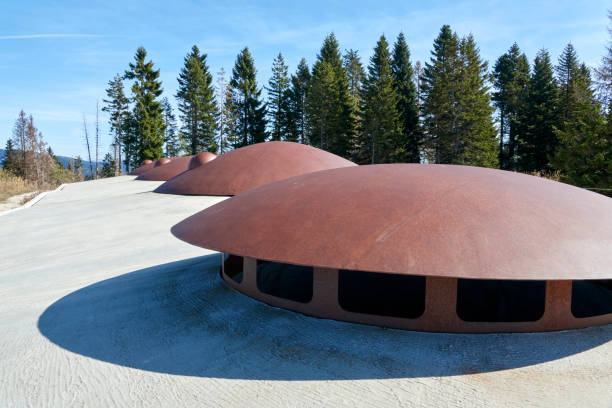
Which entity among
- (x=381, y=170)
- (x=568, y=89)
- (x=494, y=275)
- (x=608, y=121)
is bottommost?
(x=494, y=275)

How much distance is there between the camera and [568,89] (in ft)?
137

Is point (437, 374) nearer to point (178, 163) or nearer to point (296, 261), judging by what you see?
point (296, 261)

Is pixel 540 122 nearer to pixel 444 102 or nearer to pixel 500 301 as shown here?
pixel 444 102

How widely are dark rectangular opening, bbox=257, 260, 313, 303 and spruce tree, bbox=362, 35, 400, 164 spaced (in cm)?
3460

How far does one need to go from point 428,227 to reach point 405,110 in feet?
136

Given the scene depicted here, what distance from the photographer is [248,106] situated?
5234 cm

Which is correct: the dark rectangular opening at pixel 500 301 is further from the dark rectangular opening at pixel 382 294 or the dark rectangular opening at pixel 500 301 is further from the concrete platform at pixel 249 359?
the dark rectangular opening at pixel 382 294

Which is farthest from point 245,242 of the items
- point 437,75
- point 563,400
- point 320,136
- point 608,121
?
point 320,136

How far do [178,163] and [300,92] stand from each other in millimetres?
27263

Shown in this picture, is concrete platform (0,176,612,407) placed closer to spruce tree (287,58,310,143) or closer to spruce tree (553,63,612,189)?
spruce tree (553,63,612,189)

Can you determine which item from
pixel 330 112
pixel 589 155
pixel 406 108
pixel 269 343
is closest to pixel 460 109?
pixel 406 108

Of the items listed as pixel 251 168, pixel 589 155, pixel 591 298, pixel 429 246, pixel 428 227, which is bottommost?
pixel 591 298

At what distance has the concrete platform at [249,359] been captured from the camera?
3.47m

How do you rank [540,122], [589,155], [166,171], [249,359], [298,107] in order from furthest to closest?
[298,107]
[540,122]
[166,171]
[589,155]
[249,359]
